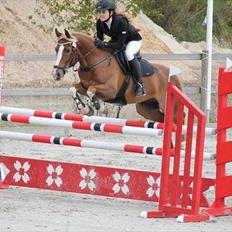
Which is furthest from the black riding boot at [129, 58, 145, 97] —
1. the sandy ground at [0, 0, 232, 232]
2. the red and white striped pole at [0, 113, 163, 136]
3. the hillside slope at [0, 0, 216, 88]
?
the hillside slope at [0, 0, 216, 88]

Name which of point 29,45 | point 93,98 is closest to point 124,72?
point 93,98

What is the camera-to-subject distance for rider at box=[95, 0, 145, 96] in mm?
10461

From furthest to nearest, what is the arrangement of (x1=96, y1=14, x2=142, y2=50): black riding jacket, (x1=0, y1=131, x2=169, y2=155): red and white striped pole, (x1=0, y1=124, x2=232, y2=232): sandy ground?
(x1=96, y1=14, x2=142, y2=50): black riding jacket, (x1=0, y1=131, x2=169, y2=155): red and white striped pole, (x1=0, y1=124, x2=232, y2=232): sandy ground

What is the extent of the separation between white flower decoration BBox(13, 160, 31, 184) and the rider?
223 centimetres

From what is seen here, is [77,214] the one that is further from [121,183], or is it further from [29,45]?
[29,45]

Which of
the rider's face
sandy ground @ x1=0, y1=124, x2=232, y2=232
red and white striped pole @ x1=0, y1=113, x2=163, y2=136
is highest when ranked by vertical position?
the rider's face

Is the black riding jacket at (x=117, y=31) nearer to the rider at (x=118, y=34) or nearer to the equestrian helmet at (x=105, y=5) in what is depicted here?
the rider at (x=118, y=34)

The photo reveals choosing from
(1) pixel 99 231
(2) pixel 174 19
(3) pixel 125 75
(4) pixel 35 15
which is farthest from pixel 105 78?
(2) pixel 174 19

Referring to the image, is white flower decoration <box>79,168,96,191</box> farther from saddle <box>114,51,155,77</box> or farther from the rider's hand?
saddle <box>114,51,155,77</box>

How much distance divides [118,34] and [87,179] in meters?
2.51

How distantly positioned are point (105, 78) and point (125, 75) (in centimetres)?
35

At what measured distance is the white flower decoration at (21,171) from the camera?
29.1 feet

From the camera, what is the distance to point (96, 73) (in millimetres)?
10672

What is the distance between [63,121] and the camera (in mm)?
8508
